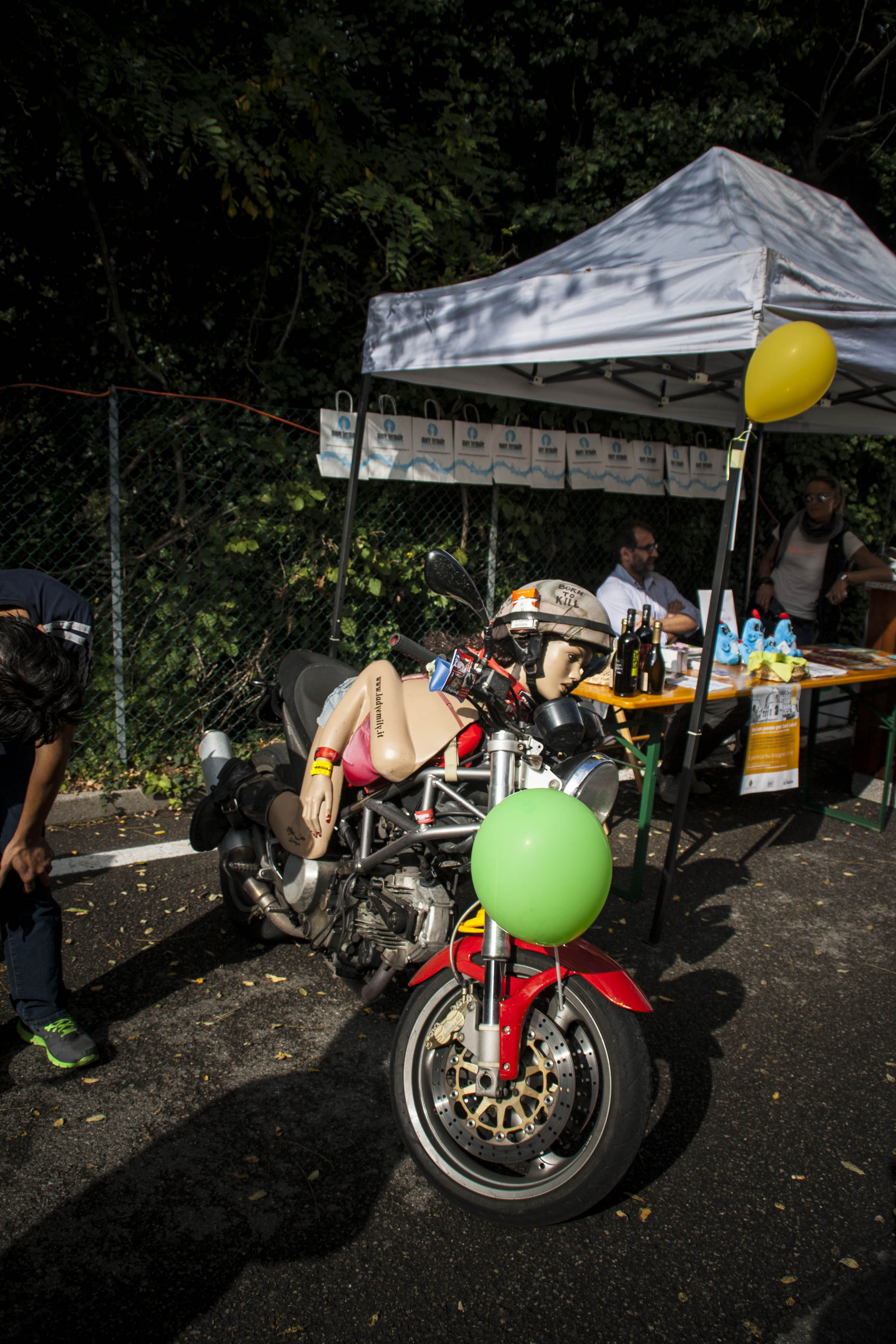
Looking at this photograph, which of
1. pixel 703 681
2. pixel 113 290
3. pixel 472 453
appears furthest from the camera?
pixel 472 453

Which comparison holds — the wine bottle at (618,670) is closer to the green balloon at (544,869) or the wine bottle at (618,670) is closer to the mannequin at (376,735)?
the mannequin at (376,735)

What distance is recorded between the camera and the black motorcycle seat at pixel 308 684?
290cm

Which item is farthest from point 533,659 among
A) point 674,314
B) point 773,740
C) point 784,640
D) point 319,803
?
point 784,640

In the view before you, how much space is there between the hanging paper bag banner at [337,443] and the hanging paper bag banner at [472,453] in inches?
32.3

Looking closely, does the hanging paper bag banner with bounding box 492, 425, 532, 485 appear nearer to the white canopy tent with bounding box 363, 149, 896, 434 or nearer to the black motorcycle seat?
the white canopy tent with bounding box 363, 149, 896, 434

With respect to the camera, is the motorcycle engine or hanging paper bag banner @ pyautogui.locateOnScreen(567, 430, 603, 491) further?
hanging paper bag banner @ pyautogui.locateOnScreen(567, 430, 603, 491)

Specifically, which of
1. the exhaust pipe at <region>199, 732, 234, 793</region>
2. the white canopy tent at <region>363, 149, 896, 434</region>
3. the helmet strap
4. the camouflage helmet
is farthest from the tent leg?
the exhaust pipe at <region>199, 732, 234, 793</region>

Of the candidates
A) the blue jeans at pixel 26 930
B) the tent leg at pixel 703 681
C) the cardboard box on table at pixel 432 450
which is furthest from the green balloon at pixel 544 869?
the cardboard box on table at pixel 432 450

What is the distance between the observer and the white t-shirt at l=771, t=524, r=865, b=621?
20.0ft

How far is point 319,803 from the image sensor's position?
254cm

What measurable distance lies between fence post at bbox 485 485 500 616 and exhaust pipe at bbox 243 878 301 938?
3481 millimetres

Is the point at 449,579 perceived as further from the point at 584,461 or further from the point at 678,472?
the point at 678,472

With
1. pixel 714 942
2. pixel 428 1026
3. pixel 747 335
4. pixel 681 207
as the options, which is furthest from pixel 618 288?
pixel 428 1026

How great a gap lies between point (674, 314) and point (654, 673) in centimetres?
154
